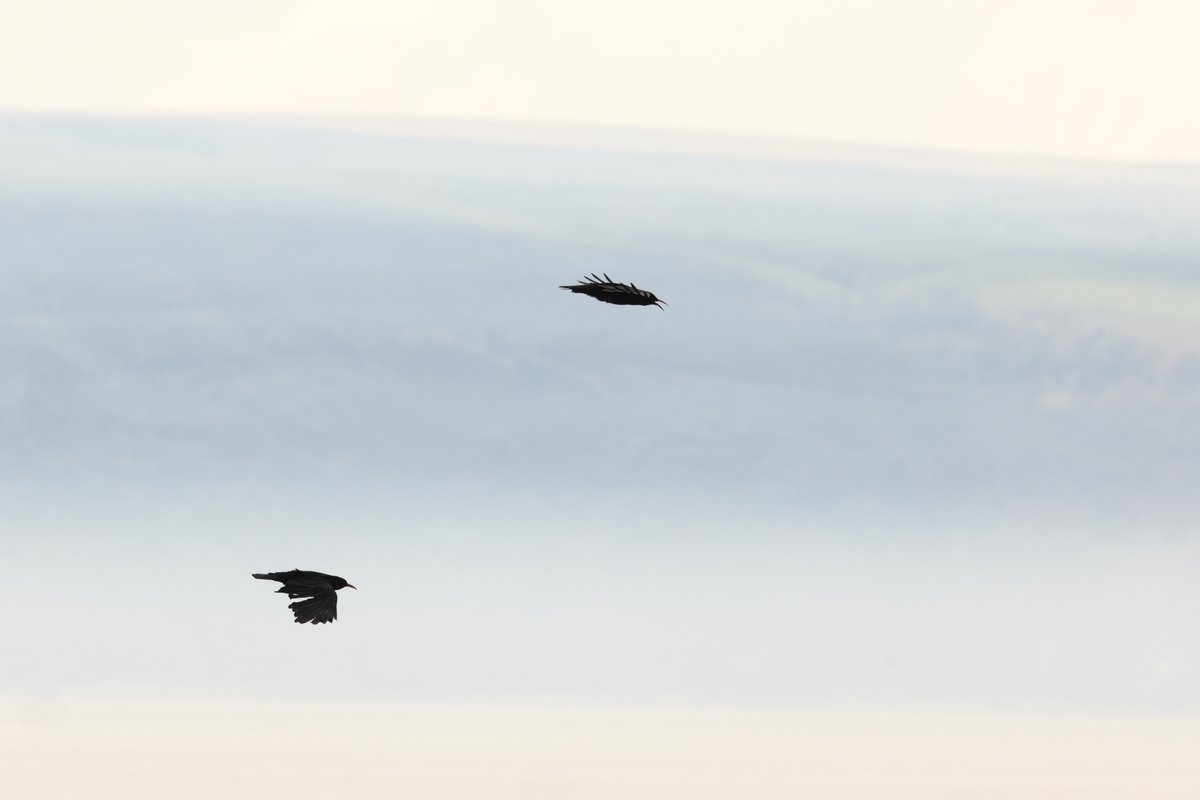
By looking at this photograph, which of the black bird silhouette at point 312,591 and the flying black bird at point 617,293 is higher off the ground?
the flying black bird at point 617,293

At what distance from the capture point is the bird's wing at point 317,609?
282 ft

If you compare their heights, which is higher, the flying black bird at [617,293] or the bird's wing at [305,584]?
the flying black bird at [617,293]

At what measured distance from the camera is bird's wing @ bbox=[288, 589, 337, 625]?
85875 millimetres

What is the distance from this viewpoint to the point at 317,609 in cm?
8631

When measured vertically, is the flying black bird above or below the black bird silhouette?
above

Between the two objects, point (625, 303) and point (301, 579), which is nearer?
point (625, 303)

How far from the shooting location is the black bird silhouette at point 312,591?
86188 mm

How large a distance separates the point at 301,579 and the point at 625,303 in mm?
26163

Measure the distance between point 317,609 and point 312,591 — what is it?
1.45m

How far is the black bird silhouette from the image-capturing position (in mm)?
86188

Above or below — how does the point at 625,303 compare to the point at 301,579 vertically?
above

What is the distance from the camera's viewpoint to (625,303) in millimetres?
80000

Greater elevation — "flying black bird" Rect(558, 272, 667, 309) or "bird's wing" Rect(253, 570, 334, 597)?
"flying black bird" Rect(558, 272, 667, 309)

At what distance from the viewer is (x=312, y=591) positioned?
87.3 m
